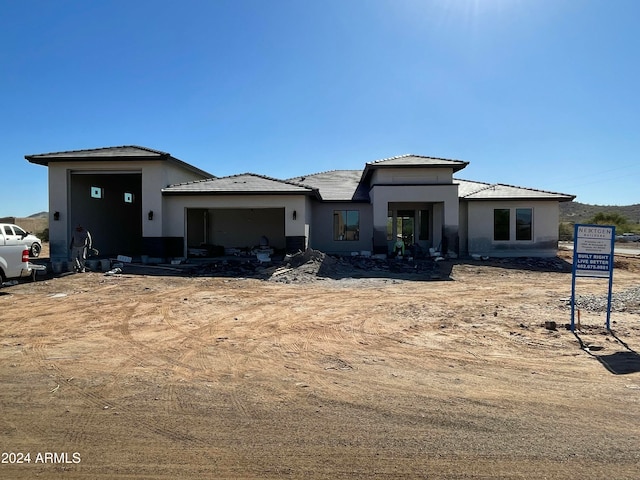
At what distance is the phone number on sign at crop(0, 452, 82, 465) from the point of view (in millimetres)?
3650

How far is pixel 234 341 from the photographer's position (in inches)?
301

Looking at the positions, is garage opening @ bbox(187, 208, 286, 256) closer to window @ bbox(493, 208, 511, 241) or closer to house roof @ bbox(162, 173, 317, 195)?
house roof @ bbox(162, 173, 317, 195)

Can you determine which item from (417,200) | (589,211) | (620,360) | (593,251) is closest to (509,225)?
(417,200)

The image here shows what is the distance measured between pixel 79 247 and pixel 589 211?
310 ft

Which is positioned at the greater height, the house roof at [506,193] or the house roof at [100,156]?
the house roof at [100,156]

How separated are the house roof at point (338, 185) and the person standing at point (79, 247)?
461 inches

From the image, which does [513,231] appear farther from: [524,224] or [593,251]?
[593,251]

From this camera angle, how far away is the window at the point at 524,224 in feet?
76.6

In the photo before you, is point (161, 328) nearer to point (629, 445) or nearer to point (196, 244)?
point (629, 445)

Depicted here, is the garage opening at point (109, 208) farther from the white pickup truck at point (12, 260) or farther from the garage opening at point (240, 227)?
the white pickup truck at point (12, 260)

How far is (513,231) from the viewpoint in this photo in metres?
23.5

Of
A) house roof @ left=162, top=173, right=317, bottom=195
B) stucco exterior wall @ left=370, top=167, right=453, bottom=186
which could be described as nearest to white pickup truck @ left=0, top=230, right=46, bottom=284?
house roof @ left=162, top=173, right=317, bottom=195

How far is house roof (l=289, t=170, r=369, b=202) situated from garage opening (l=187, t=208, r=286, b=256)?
10.0 feet

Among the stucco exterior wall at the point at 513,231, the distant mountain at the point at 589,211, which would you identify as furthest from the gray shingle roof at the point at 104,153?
the distant mountain at the point at 589,211
